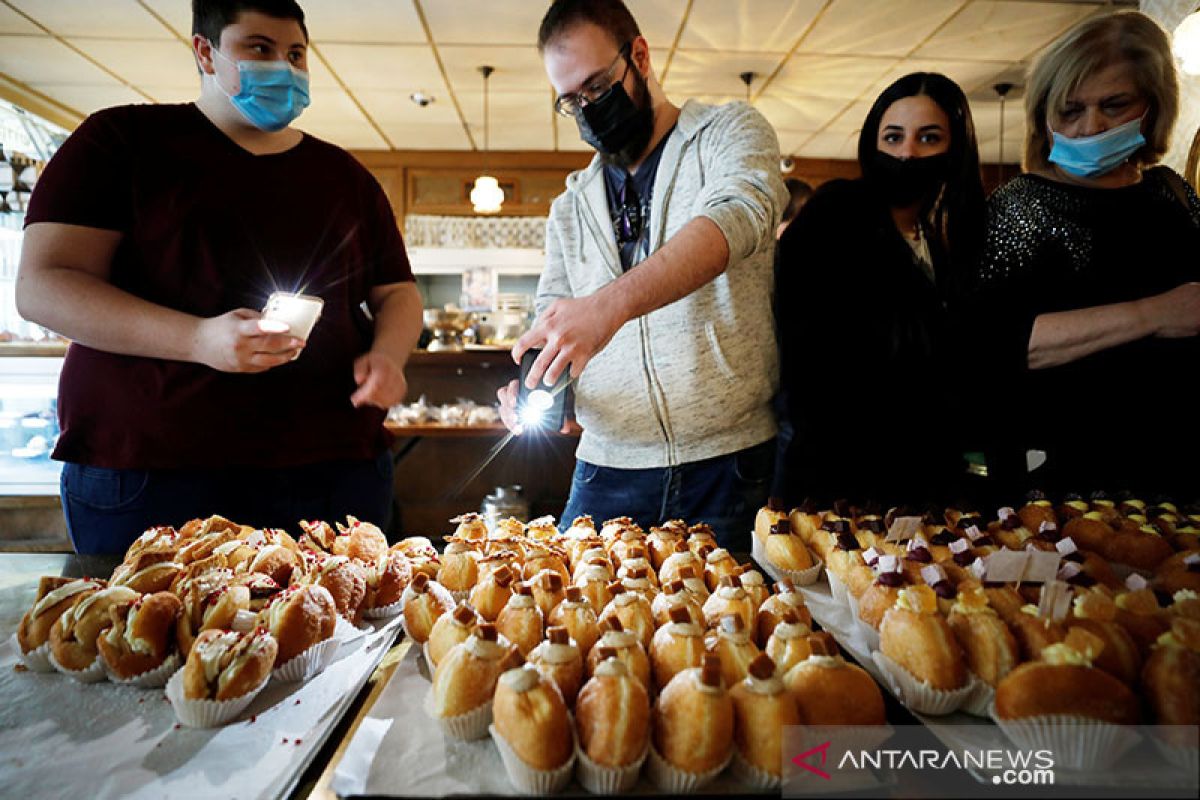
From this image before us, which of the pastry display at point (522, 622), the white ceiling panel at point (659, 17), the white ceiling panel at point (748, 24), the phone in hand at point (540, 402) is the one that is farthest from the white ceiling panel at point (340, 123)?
the pastry display at point (522, 622)

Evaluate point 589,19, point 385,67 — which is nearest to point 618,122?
point 589,19

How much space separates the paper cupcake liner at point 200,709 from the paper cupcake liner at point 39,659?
0.29 meters

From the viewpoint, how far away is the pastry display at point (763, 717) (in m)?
0.82

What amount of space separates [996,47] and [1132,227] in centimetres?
458

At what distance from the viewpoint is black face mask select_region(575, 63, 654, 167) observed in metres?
→ 1.84

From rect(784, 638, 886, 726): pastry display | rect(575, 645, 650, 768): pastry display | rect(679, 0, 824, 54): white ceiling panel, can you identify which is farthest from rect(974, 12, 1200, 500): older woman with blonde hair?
rect(679, 0, 824, 54): white ceiling panel

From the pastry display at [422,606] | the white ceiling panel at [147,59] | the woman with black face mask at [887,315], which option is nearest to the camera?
the pastry display at [422,606]

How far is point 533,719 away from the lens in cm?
83

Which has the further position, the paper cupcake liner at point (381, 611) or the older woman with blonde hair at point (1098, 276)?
the older woman with blonde hair at point (1098, 276)

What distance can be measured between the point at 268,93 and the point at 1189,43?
14.5 ft

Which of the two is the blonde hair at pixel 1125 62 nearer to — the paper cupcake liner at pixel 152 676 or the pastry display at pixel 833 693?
the pastry display at pixel 833 693

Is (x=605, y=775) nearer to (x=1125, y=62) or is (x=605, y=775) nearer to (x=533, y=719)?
(x=533, y=719)

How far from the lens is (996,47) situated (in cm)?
545

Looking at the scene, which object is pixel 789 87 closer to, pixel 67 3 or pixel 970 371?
Result: pixel 970 371
